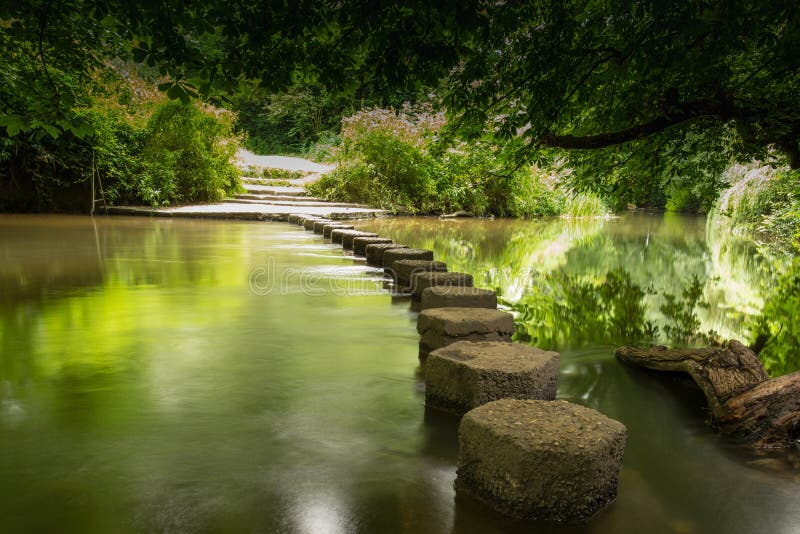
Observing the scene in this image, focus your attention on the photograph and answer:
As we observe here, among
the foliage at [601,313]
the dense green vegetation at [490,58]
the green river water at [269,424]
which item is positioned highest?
the dense green vegetation at [490,58]

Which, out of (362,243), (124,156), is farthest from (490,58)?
(124,156)

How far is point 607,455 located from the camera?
193cm

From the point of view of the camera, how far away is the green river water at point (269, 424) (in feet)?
6.26

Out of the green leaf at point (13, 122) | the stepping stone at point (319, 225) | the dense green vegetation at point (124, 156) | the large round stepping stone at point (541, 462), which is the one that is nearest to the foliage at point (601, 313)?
the large round stepping stone at point (541, 462)

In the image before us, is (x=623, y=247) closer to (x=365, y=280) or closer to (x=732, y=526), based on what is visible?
(x=365, y=280)

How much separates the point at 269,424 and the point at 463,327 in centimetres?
130

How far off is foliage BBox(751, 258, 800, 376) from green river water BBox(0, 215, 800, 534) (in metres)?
0.22

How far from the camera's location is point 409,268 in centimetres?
589

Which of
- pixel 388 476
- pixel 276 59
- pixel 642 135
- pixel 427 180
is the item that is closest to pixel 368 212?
pixel 427 180

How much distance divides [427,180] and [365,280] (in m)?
13.1

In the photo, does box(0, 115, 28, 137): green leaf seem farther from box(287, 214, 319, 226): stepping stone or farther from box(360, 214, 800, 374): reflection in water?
box(287, 214, 319, 226): stepping stone

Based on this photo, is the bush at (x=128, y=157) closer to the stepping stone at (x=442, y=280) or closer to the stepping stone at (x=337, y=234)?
the stepping stone at (x=337, y=234)

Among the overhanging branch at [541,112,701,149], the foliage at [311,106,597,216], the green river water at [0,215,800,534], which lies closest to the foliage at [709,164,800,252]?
the foliage at [311,106,597,216]

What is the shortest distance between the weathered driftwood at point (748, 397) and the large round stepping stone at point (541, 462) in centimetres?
94
